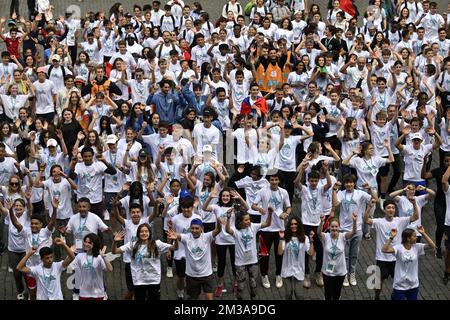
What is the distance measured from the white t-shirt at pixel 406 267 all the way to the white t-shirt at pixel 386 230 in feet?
2.06

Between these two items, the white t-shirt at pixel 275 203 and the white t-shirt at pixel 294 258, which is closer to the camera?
the white t-shirt at pixel 294 258

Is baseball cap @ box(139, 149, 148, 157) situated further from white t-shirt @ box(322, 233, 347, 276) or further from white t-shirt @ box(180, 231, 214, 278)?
white t-shirt @ box(322, 233, 347, 276)

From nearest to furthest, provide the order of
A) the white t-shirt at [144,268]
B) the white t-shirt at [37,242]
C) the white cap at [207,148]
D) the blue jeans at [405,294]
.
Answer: the white t-shirt at [144,268], the blue jeans at [405,294], the white t-shirt at [37,242], the white cap at [207,148]

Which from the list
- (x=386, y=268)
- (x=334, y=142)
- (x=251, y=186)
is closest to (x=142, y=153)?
(x=251, y=186)

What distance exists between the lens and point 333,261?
1399cm

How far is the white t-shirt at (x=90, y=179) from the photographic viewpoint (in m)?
16.2

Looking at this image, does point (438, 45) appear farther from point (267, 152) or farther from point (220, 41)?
point (267, 152)

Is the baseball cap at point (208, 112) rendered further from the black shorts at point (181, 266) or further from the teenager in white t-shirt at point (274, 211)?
the black shorts at point (181, 266)

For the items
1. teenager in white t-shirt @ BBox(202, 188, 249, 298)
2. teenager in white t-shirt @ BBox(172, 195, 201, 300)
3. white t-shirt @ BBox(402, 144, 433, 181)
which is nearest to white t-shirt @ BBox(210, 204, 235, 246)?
teenager in white t-shirt @ BBox(202, 188, 249, 298)

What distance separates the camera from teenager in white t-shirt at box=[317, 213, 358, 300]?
46.0ft

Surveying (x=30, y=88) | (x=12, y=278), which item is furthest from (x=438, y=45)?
(x=12, y=278)

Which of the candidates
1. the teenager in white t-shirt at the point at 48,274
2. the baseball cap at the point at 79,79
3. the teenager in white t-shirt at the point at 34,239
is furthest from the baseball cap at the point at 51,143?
the teenager in white t-shirt at the point at 48,274

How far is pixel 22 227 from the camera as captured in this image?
14.6m

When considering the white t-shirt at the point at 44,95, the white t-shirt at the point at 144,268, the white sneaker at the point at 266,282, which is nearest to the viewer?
the white t-shirt at the point at 144,268
